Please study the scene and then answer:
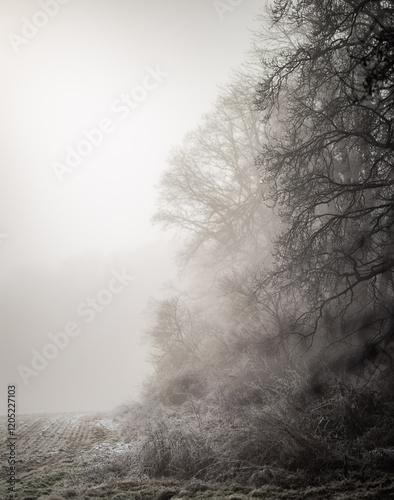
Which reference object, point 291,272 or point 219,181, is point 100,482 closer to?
point 291,272

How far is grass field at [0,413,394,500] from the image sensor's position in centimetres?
408

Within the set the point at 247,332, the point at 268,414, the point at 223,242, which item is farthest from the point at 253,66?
the point at 268,414

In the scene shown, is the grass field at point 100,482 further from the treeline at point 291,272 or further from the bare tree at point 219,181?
the bare tree at point 219,181

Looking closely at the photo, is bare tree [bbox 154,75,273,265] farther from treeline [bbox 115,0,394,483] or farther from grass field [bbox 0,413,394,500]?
grass field [bbox 0,413,394,500]

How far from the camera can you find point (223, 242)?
620 inches

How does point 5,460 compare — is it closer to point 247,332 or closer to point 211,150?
point 247,332

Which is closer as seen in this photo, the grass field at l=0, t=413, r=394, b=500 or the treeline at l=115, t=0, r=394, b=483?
the grass field at l=0, t=413, r=394, b=500

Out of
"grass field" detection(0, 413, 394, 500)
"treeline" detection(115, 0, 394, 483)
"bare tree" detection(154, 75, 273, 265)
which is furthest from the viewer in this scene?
"bare tree" detection(154, 75, 273, 265)

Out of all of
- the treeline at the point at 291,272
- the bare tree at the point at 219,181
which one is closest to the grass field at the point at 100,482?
the treeline at the point at 291,272

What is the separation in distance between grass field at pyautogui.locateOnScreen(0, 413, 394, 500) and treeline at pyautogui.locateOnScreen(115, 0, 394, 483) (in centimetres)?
40

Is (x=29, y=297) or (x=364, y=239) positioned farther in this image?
(x=29, y=297)

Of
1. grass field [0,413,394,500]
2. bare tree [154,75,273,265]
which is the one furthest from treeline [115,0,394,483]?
grass field [0,413,394,500]

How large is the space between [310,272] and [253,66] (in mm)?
10908

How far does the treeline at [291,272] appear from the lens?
5.74 m
